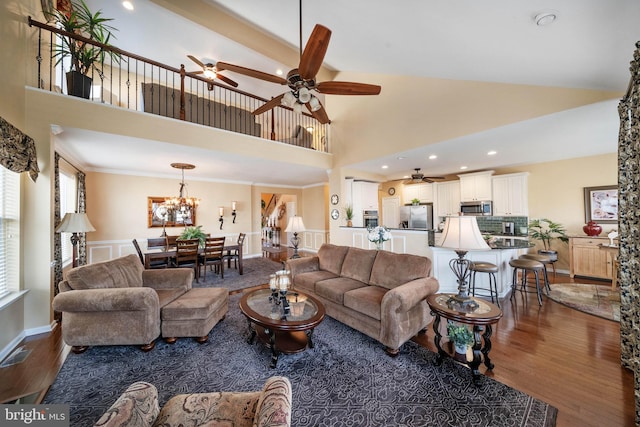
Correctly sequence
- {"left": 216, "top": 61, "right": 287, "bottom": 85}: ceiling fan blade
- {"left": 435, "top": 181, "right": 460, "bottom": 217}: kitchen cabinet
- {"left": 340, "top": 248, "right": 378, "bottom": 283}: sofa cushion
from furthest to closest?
{"left": 435, "top": 181, "right": 460, "bottom": 217}: kitchen cabinet → {"left": 340, "top": 248, "right": 378, "bottom": 283}: sofa cushion → {"left": 216, "top": 61, "right": 287, "bottom": 85}: ceiling fan blade

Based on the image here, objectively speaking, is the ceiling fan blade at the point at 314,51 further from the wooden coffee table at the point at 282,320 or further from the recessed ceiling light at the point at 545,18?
the wooden coffee table at the point at 282,320

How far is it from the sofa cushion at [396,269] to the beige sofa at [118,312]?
2.07 m

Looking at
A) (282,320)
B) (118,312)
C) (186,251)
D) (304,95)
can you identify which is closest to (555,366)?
(282,320)

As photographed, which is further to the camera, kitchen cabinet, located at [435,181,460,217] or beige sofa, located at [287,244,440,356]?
kitchen cabinet, located at [435,181,460,217]

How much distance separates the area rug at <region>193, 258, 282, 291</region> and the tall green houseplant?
6397 mm

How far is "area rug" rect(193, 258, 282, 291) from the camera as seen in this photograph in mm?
4711

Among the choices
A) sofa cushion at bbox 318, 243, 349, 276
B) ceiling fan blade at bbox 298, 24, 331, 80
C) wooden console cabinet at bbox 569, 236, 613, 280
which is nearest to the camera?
ceiling fan blade at bbox 298, 24, 331, 80

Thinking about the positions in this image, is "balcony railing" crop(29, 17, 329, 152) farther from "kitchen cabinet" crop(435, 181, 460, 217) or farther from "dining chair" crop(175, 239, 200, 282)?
"kitchen cabinet" crop(435, 181, 460, 217)

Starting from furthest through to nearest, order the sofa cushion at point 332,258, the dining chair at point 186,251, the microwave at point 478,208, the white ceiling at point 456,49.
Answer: the microwave at point 478,208
the dining chair at point 186,251
the sofa cushion at point 332,258
the white ceiling at point 456,49

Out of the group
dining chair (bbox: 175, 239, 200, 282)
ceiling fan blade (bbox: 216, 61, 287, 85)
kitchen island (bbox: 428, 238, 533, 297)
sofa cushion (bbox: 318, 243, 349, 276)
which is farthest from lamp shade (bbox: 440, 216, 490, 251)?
dining chair (bbox: 175, 239, 200, 282)

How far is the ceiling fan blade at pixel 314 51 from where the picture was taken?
1943 mm

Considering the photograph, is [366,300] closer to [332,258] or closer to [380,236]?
[380,236]

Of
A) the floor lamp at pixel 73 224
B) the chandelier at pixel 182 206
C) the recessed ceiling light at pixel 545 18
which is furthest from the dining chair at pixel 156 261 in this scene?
the recessed ceiling light at pixel 545 18

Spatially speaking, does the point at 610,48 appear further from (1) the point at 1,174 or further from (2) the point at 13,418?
(1) the point at 1,174
